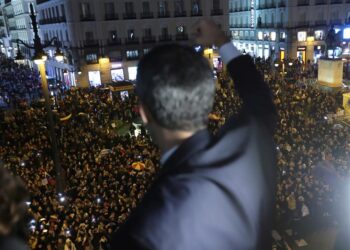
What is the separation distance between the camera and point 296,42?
52281 mm

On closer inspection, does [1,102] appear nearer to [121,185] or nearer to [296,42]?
[121,185]

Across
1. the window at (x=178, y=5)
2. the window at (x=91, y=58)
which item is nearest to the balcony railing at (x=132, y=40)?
the window at (x=91, y=58)

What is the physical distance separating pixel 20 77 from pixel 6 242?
4981 centimetres

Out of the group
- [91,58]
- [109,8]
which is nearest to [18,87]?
[91,58]

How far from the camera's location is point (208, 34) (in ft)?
7.15

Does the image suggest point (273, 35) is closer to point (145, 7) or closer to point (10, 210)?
point (145, 7)

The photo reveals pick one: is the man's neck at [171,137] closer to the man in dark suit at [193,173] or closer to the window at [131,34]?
the man in dark suit at [193,173]

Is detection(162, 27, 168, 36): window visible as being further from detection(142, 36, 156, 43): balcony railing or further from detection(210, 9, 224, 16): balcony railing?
detection(210, 9, 224, 16): balcony railing

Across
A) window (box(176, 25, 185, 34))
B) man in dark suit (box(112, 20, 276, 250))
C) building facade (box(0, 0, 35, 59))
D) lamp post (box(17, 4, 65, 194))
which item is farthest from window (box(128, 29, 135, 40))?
man in dark suit (box(112, 20, 276, 250))

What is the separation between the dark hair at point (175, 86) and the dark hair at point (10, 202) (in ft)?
1.99

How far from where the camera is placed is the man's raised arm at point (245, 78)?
6.60 feet

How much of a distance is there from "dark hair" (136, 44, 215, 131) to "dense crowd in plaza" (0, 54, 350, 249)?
5788 mm

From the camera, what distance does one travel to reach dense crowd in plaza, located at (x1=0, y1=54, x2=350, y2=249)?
11508 millimetres

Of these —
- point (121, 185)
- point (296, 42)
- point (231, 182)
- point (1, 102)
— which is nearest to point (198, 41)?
point (231, 182)
